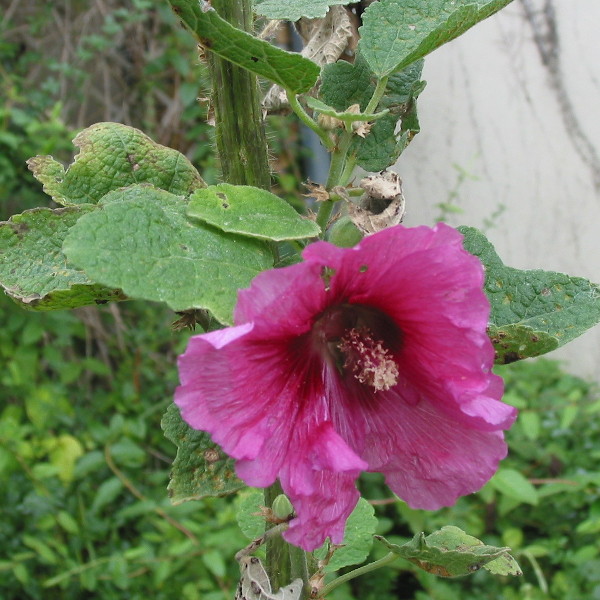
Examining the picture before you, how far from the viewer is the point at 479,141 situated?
8.20 ft

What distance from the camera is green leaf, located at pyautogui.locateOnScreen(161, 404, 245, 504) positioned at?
1.75ft

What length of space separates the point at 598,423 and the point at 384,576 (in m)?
0.71

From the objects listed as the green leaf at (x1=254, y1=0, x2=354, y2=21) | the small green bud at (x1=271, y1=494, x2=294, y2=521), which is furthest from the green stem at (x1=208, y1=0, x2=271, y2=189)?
the small green bud at (x1=271, y1=494, x2=294, y2=521)

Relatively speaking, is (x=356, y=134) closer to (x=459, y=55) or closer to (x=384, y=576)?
(x=384, y=576)

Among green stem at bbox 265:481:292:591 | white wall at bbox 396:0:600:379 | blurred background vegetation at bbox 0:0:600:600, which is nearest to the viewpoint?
green stem at bbox 265:481:292:591

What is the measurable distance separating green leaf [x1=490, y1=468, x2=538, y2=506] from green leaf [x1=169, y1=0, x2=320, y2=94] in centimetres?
133

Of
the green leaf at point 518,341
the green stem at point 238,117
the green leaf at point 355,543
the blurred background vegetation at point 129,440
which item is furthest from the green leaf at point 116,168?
the blurred background vegetation at point 129,440

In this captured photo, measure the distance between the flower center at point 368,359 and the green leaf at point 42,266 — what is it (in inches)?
6.6

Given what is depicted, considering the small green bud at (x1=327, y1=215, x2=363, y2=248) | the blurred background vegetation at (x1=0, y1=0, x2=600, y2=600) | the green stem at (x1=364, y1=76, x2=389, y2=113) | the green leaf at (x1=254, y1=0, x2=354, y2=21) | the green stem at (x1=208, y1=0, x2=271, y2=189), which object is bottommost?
the blurred background vegetation at (x1=0, y1=0, x2=600, y2=600)

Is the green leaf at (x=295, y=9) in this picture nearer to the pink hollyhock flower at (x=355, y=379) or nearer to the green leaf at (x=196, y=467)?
the pink hollyhock flower at (x=355, y=379)

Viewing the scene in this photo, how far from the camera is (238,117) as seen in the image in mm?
553

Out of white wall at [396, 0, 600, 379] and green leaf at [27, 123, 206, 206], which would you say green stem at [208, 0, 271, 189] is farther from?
white wall at [396, 0, 600, 379]

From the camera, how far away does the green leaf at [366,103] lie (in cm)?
56

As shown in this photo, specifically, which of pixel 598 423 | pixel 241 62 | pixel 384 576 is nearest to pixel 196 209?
pixel 241 62
